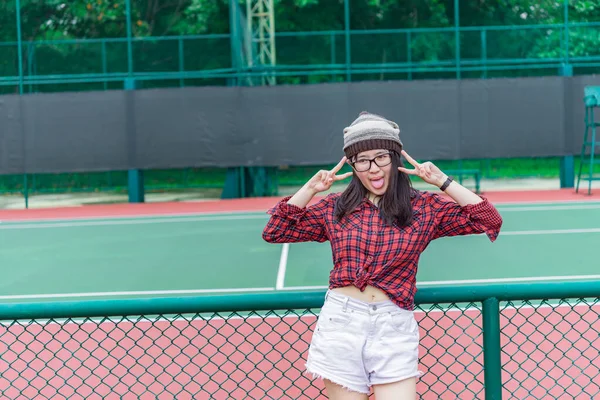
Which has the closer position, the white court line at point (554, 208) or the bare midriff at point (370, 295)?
the bare midriff at point (370, 295)

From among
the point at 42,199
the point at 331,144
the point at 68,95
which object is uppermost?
the point at 68,95

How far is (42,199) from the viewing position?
2231 centimetres

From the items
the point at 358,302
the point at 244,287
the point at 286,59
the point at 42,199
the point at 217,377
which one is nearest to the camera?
the point at 358,302

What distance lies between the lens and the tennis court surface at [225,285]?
18.3ft

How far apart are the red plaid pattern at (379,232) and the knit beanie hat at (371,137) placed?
0.69ft

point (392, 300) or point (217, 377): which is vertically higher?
point (392, 300)

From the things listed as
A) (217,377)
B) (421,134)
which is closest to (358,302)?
(217,377)

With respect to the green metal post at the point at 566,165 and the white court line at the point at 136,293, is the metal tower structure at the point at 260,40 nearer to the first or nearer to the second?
the green metal post at the point at 566,165

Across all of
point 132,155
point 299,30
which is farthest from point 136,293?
point 299,30

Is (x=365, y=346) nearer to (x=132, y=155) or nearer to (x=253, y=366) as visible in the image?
(x=253, y=366)

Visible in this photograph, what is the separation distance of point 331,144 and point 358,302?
1568cm

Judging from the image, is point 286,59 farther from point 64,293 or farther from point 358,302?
point 358,302

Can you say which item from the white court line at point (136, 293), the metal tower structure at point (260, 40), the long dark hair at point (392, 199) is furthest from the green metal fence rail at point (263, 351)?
the metal tower structure at point (260, 40)

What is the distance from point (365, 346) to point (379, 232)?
0.43m
